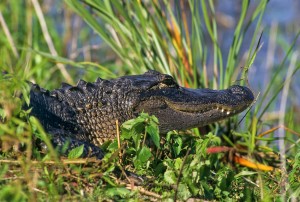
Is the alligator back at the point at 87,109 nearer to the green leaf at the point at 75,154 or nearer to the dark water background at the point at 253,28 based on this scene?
the green leaf at the point at 75,154

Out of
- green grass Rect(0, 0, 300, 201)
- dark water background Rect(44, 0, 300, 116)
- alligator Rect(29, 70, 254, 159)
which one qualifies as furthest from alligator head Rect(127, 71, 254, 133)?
dark water background Rect(44, 0, 300, 116)

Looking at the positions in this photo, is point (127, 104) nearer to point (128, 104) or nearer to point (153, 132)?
point (128, 104)

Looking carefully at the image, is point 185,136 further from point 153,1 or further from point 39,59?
point 39,59

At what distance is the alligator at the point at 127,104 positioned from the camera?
4.67 m

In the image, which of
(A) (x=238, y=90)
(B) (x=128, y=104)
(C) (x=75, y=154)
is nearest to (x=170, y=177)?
(C) (x=75, y=154)

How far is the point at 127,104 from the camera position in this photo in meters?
4.77

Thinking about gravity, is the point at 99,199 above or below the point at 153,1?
below

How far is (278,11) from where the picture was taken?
13445 mm

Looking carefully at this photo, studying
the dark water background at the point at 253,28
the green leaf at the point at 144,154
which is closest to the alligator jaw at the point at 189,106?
the green leaf at the point at 144,154

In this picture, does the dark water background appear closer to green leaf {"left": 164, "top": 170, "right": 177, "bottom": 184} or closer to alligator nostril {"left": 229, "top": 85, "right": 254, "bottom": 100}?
alligator nostril {"left": 229, "top": 85, "right": 254, "bottom": 100}

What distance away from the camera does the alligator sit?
4672 mm

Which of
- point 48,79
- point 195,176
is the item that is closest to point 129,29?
point 48,79

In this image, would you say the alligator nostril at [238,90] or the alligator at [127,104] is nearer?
the alligator at [127,104]

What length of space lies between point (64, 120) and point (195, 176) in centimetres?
126
